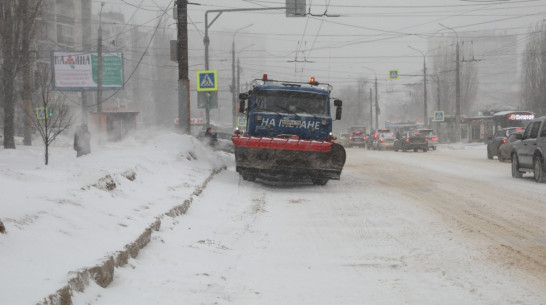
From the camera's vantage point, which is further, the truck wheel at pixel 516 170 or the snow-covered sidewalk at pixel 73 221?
the truck wheel at pixel 516 170

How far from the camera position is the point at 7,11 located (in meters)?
23.4

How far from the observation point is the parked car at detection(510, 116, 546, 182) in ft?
49.2

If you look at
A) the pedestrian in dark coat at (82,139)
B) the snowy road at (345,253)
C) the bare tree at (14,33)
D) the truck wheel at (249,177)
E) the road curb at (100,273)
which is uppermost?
the bare tree at (14,33)

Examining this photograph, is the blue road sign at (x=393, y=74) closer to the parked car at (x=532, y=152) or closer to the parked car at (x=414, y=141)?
the parked car at (x=414, y=141)

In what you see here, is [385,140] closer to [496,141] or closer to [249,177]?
[496,141]

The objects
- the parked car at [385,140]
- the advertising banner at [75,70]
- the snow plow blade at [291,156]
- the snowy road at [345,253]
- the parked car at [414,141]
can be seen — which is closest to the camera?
the snowy road at [345,253]

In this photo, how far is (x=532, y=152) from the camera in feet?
50.9

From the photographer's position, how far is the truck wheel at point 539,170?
14953mm

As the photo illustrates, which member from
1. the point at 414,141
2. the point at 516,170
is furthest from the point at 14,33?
the point at 414,141

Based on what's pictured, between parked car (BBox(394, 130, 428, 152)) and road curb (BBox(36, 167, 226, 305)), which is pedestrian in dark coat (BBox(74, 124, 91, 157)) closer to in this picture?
road curb (BBox(36, 167, 226, 305))

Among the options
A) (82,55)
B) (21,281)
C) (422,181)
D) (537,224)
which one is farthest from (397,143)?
(21,281)

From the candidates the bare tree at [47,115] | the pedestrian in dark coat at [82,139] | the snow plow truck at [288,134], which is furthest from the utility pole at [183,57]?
the snow plow truck at [288,134]

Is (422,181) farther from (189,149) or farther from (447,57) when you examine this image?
(447,57)

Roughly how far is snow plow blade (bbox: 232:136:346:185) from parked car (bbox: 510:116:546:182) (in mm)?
5224
